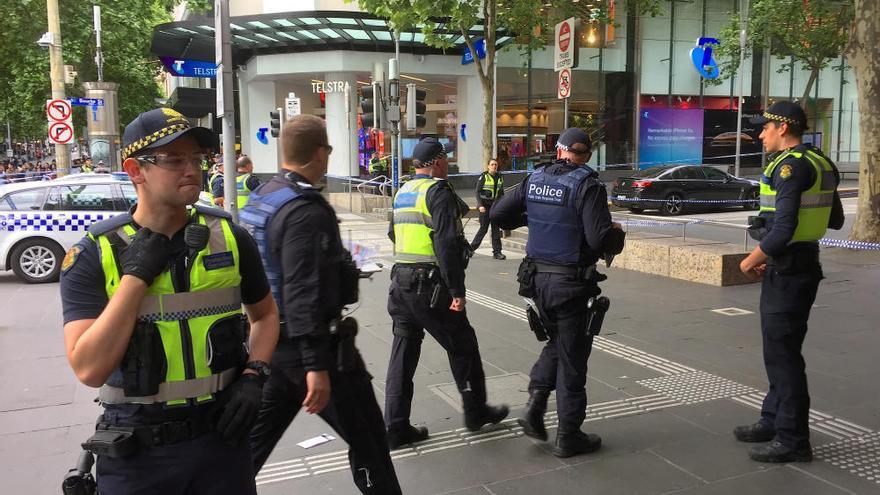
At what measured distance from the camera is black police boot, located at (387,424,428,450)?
14.3 ft

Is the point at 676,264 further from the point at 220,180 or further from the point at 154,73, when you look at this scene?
the point at 154,73

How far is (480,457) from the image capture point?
4223 mm

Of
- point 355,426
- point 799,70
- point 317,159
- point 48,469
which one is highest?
point 799,70

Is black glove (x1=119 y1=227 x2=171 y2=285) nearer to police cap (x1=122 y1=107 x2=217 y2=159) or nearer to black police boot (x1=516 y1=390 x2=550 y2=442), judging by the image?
police cap (x1=122 y1=107 x2=217 y2=159)

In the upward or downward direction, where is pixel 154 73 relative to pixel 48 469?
upward

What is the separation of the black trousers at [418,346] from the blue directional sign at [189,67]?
848 inches

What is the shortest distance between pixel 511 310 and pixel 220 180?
23.7 feet

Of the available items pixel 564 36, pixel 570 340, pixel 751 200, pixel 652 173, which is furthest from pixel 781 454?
pixel 751 200

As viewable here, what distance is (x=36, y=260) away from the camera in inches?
424

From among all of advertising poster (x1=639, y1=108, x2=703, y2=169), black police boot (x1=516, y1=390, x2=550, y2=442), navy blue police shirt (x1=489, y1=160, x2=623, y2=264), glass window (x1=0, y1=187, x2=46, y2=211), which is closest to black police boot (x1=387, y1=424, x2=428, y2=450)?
black police boot (x1=516, y1=390, x2=550, y2=442)

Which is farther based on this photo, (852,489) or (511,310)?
(511,310)

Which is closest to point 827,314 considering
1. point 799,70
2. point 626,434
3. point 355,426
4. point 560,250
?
point 626,434

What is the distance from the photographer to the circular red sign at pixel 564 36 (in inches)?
505

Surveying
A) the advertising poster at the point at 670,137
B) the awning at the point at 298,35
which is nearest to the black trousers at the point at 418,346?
the awning at the point at 298,35
